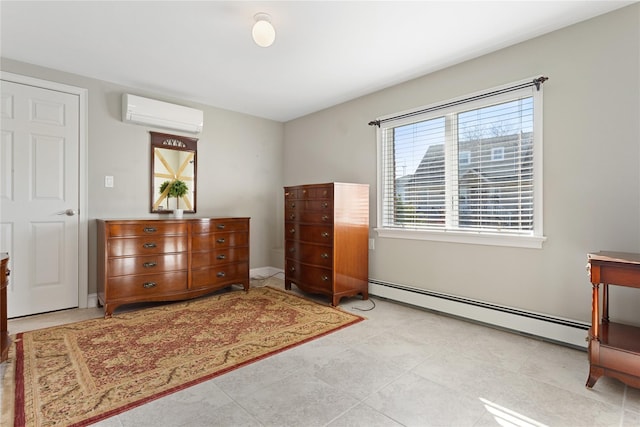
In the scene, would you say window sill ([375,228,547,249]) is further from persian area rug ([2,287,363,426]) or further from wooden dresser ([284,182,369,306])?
persian area rug ([2,287,363,426])

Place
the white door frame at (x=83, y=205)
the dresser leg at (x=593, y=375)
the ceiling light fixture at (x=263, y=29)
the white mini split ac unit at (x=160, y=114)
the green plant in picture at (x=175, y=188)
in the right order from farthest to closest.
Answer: the green plant in picture at (x=175, y=188) → the white mini split ac unit at (x=160, y=114) → the white door frame at (x=83, y=205) → the ceiling light fixture at (x=263, y=29) → the dresser leg at (x=593, y=375)

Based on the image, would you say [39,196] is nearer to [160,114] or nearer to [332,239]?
[160,114]

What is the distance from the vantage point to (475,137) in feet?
9.15

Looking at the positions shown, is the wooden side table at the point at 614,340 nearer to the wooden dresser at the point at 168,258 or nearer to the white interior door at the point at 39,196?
the wooden dresser at the point at 168,258

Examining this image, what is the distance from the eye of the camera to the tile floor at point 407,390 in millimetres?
1485

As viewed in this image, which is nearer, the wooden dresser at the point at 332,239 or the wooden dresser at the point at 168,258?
the wooden dresser at the point at 168,258

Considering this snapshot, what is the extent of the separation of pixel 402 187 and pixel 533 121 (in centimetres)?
128

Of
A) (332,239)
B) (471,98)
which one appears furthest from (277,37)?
(332,239)

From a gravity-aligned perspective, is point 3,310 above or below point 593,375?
above

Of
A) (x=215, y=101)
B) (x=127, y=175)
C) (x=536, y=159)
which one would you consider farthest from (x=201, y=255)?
(x=536, y=159)

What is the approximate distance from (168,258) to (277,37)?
228cm

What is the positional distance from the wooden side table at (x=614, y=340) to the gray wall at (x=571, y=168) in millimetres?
417

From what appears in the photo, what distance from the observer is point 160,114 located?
3.49m

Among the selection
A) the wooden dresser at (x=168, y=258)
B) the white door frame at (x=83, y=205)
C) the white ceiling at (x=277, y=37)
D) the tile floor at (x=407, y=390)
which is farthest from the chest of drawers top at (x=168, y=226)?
the tile floor at (x=407, y=390)
